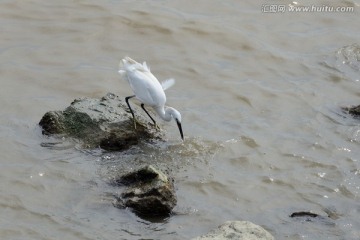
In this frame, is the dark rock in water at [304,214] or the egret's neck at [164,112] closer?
the dark rock in water at [304,214]

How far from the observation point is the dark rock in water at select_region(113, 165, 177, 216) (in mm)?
6358

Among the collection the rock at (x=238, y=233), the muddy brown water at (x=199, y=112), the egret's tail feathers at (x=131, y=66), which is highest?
the egret's tail feathers at (x=131, y=66)

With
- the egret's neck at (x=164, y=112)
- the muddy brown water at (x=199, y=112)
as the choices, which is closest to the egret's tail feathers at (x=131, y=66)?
the egret's neck at (x=164, y=112)

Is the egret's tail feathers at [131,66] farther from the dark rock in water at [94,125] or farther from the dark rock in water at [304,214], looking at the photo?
the dark rock in water at [304,214]

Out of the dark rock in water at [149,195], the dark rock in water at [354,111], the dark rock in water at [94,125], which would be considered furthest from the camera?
the dark rock in water at [354,111]

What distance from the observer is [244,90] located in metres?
9.46

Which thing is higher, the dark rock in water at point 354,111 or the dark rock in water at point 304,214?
the dark rock in water at point 354,111

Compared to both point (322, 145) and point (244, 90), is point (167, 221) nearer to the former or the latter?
point (322, 145)

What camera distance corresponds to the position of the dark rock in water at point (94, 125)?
7.57 meters

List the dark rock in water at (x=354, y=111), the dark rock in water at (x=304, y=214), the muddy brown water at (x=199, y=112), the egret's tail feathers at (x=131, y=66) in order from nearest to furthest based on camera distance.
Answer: the muddy brown water at (x=199, y=112) → the dark rock in water at (x=304, y=214) → the egret's tail feathers at (x=131, y=66) → the dark rock in water at (x=354, y=111)

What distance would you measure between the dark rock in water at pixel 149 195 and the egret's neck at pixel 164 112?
1504 millimetres

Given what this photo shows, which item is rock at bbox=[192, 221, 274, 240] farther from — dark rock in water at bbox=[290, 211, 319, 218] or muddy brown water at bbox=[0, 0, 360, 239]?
dark rock in water at bbox=[290, 211, 319, 218]

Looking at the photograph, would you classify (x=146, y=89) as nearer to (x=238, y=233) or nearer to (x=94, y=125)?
(x=94, y=125)

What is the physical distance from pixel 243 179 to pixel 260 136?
1033mm
